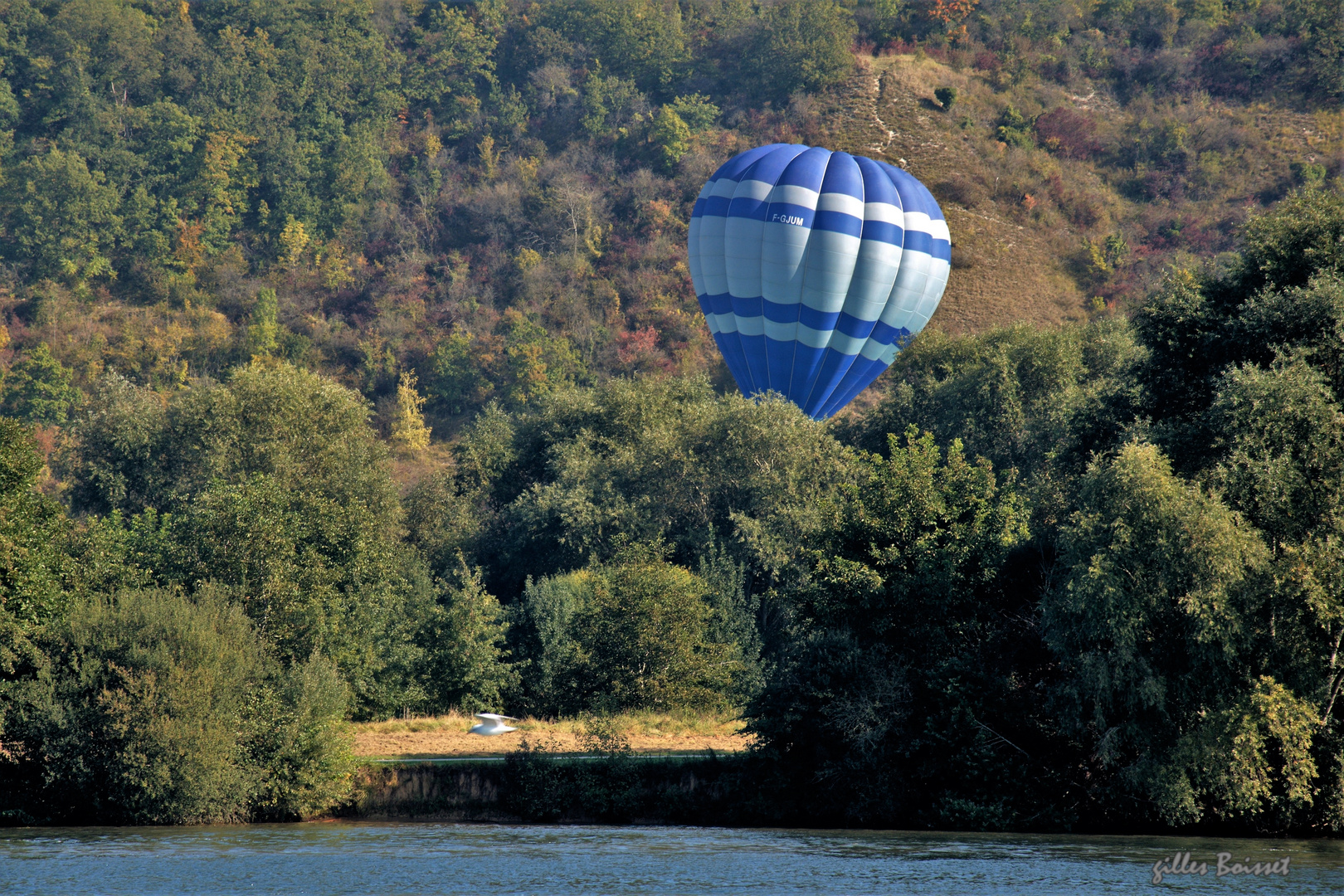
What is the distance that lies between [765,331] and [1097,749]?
33536 millimetres

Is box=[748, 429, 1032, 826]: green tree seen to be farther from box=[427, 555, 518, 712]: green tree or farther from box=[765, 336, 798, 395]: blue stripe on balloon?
box=[765, 336, 798, 395]: blue stripe on balloon

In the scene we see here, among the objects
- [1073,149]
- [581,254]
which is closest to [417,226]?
[581,254]

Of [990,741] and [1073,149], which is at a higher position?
[1073,149]

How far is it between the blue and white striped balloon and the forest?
104 inches

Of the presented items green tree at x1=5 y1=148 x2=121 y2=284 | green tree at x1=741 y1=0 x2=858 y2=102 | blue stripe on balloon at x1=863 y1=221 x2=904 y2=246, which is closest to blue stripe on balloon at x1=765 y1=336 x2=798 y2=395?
blue stripe on balloon at x1=863 y1=221 x2=904 y2=246

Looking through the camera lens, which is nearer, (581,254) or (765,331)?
(765,331)

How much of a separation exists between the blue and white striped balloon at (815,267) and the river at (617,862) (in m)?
30.9

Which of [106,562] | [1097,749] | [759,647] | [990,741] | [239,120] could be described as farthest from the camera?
[239,120]

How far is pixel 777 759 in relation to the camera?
3166 cm

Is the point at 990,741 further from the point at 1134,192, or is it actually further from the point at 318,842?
the point at 1134,192

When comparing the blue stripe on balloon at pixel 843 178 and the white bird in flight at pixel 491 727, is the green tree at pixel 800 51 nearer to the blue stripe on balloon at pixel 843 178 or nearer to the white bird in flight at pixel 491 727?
the blue stripe on balloon at pixel 843 178
